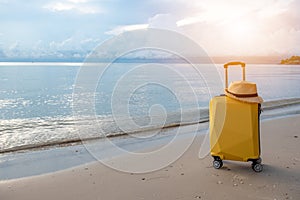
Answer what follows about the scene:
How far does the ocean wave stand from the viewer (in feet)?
30.8

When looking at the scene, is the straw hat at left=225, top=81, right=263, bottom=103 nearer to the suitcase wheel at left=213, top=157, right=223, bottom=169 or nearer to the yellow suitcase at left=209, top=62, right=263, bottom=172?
the yellow suitcase at left=209, top=62, right=263, bottom=172

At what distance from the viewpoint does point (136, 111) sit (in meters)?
15.5

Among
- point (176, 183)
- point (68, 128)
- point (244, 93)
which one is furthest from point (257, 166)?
point (68, 128)

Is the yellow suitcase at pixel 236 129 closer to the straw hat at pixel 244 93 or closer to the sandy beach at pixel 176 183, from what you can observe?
the straw hat at pixel 244 93

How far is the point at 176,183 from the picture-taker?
4.90 m

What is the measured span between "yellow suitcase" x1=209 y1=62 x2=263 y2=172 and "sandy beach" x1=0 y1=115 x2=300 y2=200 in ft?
0.96

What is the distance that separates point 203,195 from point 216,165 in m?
1.15

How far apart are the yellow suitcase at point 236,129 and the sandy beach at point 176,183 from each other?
29 cm

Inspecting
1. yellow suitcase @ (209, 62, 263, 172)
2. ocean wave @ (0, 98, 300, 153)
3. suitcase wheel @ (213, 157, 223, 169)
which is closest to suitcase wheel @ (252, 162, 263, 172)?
yellow suitcase @ (209, 62, 263, 172)

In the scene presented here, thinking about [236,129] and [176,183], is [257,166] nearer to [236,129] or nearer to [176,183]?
[236,129]

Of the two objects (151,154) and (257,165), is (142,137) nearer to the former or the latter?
(151,154)

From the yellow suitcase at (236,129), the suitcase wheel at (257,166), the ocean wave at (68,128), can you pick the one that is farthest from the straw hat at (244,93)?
the ocean wave at (68,128)

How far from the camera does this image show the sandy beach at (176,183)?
4.48m

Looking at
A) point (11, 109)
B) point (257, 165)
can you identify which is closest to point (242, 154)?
point (257, 165)
